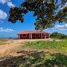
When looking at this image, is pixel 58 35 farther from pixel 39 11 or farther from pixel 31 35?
pixel 39 11

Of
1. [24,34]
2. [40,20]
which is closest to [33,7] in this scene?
[40,20]

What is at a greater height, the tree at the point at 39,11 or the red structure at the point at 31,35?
the tree at the point at 39,11

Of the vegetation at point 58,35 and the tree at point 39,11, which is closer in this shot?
the tree at point 39,11

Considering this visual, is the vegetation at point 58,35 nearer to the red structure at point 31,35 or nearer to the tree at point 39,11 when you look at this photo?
the red structure at point 31,35

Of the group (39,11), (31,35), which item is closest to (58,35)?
(31,35)

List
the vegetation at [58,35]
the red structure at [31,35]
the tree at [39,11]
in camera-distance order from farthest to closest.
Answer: the red structure at [31,35] < the vegetation at [58,35] < the tree at [39,11]

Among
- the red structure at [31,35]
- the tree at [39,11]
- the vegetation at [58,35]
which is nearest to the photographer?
the tree at [39,11]

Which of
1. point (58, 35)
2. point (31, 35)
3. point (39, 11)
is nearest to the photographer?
point (39, 11)

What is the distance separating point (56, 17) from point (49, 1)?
2389mm

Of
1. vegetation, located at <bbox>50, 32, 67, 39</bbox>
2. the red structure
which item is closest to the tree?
vegetation, located at <bbox>50, 32, 67, 39</bbox>

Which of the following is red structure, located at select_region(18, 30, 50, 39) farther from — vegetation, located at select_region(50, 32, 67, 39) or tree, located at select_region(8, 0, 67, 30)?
tree, located at select_region(8, 0, 67, 30)

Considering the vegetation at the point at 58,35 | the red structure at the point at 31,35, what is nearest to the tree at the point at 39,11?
the vegetation at the point at 58,35

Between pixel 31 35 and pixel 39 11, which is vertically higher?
pixel 39 11

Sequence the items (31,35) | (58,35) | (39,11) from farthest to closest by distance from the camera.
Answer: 1. (31,35)
2. (58,35)
3. (39,11)
